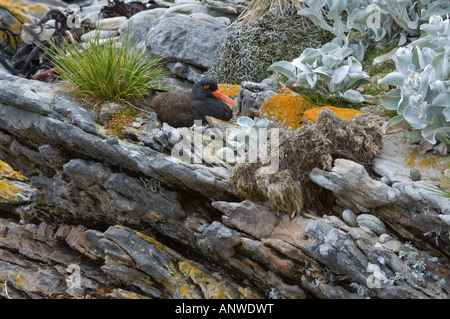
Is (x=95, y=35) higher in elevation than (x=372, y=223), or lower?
higher

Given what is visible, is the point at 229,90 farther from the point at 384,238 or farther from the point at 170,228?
the point at 384,238

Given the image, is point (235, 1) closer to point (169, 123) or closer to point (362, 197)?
point (169, 123)

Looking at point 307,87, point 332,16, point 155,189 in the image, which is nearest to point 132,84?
point 155,189

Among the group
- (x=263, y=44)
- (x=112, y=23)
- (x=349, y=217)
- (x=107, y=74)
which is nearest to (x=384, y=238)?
(x=349, y=217)

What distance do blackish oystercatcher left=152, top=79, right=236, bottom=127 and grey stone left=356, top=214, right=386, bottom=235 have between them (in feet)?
8.24

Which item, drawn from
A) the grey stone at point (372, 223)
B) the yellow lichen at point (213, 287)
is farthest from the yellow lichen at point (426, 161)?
the yellow lichen at point (213, 287)

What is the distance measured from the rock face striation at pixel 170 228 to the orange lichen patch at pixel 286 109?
3.77 ft

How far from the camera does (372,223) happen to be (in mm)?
5027

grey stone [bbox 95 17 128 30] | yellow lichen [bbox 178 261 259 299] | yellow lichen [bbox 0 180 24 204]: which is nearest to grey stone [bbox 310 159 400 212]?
yellow lichen [bbox 178 261 259 299]
